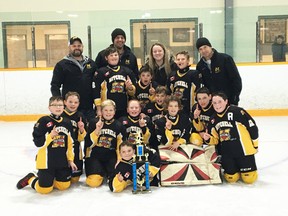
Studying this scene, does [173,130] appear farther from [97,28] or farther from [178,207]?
[97,28]

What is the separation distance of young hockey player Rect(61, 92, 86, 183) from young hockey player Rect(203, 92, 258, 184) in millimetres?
1204

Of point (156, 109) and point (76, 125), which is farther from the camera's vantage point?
point (156, 109)

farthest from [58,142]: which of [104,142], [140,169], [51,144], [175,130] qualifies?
[175,130]

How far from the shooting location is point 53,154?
3291mm

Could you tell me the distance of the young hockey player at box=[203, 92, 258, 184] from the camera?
133 inches

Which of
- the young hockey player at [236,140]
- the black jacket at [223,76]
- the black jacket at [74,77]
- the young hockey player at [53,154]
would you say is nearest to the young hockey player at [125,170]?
the young hockey player at [53,154]

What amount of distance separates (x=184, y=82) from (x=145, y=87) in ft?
1.33

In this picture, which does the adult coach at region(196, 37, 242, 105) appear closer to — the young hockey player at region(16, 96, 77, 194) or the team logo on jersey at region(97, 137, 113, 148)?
the team logo on jersey at region(97, 137, 113, 148)

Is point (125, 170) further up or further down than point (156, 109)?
further down

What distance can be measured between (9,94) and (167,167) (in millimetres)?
4696

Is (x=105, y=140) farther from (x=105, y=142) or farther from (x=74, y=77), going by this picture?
(x=74, y=77)

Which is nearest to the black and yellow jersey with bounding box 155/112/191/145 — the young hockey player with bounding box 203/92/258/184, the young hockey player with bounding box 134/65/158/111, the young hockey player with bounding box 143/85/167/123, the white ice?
the young hockey player with bounding box 143/85/167/123

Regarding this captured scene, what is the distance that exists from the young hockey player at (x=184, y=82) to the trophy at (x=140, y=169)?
42.3 inches

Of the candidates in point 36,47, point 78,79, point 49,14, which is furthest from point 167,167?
point 49,14
